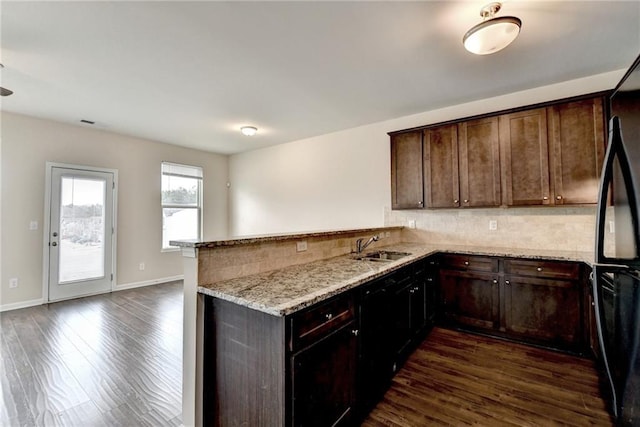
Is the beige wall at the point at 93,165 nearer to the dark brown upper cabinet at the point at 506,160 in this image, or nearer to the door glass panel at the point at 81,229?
the door glass panel at the point at 81,229

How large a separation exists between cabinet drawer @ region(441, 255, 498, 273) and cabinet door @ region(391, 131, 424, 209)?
0.80 metres

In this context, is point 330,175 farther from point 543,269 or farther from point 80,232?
point 80,232

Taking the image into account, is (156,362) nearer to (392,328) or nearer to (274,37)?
(392,328)

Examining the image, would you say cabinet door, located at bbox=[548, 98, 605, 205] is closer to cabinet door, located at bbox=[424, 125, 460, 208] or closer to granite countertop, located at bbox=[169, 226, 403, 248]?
cabinet door, located at bbox=[424, 125, 460, 208]

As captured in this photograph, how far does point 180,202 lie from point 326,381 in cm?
557

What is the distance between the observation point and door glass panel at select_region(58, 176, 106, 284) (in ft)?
14.7

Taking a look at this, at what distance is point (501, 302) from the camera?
9.57 feet

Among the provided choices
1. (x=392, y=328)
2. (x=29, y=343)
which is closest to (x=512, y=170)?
(x=392, y=328)

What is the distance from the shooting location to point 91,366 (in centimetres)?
246

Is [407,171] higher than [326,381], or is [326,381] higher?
[407,171]

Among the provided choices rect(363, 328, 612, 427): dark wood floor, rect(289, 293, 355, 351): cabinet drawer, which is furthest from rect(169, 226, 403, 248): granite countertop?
rect(363, 328, 612, 427): dark wood floor

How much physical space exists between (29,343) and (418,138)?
4.91 m

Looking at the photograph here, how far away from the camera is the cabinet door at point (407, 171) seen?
3695 millimetres

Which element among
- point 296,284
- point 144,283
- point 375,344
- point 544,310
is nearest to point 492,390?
point 375,344
